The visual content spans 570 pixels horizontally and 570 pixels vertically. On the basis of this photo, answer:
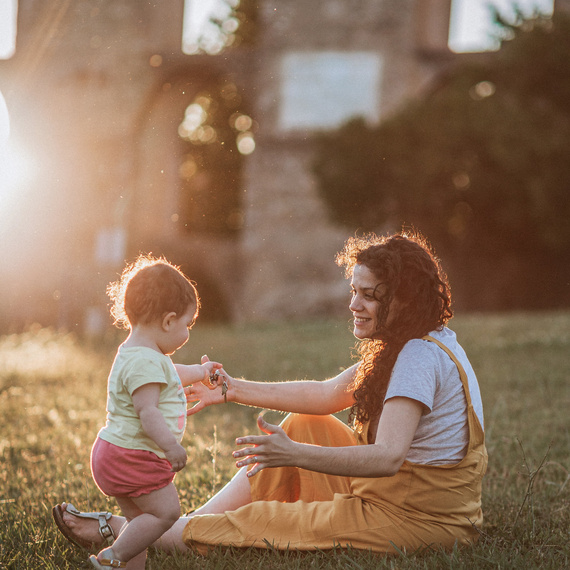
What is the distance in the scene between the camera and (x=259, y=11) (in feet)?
66.0

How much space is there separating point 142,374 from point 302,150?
15.8 meters

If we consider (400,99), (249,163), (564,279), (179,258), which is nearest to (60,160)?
(179,258)

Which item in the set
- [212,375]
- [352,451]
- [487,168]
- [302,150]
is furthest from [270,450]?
[302,150]

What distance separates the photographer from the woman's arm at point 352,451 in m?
2.20

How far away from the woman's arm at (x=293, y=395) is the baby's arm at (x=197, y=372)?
0.06 m

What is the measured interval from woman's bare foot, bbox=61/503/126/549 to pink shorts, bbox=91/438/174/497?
533mm

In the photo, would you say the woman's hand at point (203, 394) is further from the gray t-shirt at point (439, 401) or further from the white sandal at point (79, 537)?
the gray t-shirt at point (439, 401)

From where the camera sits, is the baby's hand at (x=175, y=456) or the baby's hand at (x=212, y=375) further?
the baby's hand at (x=212, y=375)

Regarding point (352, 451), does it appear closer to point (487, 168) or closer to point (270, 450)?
point (270, 450)

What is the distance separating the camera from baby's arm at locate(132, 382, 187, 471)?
2.17m

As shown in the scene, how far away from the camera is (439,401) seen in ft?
8.23

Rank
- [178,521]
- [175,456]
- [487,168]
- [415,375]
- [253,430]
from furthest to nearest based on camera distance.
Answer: [487,168], [253,430], [178,521], [415,375], [175,456]

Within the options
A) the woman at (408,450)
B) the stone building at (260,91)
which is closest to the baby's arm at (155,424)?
the woman at (408,450)

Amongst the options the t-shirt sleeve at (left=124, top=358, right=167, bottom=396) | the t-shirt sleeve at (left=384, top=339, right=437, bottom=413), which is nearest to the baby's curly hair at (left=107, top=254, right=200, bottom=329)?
the t-shirt sleeve at (left=124, top=358, right=167, bottom=396)
